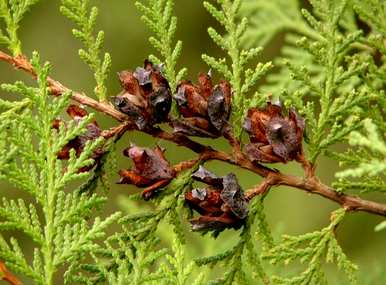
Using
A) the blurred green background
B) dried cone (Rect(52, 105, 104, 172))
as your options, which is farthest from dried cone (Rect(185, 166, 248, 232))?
the blurred green background

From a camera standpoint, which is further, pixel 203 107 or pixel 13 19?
pixel 13 19

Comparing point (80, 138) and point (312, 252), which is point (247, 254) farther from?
point (80, 138)

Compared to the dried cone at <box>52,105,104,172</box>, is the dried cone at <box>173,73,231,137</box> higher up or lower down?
higher up

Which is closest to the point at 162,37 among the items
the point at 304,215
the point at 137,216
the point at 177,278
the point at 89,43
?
the point at 89,43

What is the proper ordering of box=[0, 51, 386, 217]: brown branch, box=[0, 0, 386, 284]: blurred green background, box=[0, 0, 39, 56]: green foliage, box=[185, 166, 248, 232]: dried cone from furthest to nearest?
box=[0, 0, 386, 284]: blurred green background < box=[0, 0, 39, 56]: green foliage < box=[0, 51, 386, 217]: brown branch < box=[185, 166, 248, 232]: dried cone

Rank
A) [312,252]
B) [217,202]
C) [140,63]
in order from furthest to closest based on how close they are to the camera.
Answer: [140,63] < [312,252] < [217,202]

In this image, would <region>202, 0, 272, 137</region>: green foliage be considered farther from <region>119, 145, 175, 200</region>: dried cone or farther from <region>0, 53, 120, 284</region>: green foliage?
<region>0, 53, 120, 284</region>: green foliage

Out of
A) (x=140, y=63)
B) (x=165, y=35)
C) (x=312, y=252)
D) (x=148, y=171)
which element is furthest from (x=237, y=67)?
(x=140, y=63)

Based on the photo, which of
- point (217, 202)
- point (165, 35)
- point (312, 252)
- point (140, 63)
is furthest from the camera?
point (140, 63)
